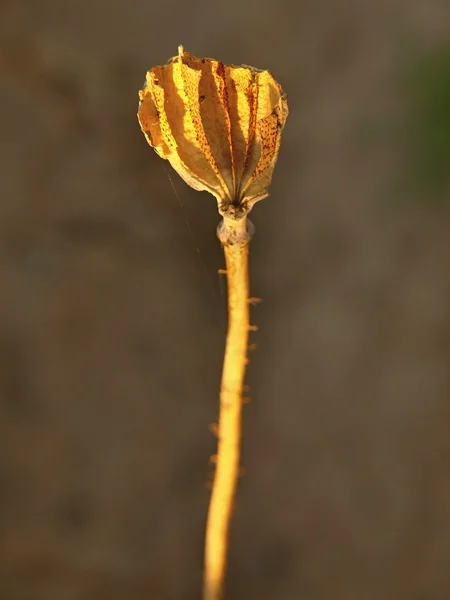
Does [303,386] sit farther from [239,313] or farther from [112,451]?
[239,313]

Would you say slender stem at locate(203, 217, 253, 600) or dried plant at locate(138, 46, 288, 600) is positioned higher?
dried plant at locate(138, 46, 288, 600)

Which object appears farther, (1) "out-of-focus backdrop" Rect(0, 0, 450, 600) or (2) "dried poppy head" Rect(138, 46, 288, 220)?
(1) "out-of-focus backdrop" Rect(0, 0, 450, 600)

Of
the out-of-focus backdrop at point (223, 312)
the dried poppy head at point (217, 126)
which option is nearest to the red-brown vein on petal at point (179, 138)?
the dried poppy head at point (217, 126)

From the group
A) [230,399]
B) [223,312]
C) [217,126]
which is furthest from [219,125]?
[223,312]

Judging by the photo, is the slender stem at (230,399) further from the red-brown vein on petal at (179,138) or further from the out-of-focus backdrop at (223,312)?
the out-of-focus backdrop at (223,312)

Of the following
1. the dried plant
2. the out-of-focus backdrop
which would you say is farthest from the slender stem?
the out-of-focus backdrop

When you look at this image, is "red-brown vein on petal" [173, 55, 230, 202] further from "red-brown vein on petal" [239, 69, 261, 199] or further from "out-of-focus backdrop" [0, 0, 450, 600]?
"out-of-focus backdrop" [0, 0, 450, 600]
